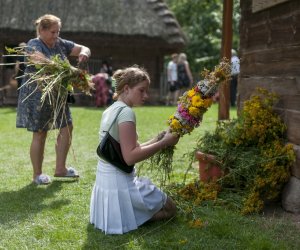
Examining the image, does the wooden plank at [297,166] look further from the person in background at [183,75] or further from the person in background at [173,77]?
the person in background at [173,77]

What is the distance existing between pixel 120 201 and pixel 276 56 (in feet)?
7.69

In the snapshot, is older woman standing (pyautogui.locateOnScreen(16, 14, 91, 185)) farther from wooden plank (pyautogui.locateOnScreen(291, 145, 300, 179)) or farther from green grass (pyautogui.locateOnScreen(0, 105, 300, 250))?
wooden plank (pyautogui.locateOnScreen(291, 145, 300, 179))

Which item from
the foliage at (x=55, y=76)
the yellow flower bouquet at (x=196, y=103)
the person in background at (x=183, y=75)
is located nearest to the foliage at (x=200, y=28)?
the person in background at (x=183, y=75)

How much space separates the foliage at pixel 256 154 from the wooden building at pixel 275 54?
12cm

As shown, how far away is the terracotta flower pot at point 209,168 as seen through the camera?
5371 mm

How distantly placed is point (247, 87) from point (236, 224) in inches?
89.7

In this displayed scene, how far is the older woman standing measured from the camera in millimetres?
5887

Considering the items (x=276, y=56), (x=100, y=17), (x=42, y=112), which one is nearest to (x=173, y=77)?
(x=100, y=17)

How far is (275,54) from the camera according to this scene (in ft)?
18.2

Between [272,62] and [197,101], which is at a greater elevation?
[272,62]

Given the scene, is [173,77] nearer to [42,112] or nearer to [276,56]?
[42,112]

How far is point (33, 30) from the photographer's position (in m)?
20.4

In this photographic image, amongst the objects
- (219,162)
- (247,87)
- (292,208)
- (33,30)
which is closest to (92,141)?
(247,87)

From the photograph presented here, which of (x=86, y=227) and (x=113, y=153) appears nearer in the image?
(x=113, y=153)
